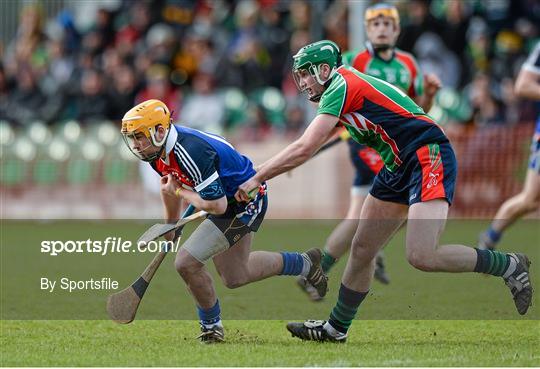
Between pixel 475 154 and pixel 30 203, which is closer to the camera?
pixel 475 154

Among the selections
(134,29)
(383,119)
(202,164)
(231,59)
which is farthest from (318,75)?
(134,29)

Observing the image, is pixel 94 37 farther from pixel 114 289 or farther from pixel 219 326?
pixel 219 326

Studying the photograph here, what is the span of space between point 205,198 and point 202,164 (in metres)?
0.19

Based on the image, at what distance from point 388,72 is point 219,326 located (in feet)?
10.4

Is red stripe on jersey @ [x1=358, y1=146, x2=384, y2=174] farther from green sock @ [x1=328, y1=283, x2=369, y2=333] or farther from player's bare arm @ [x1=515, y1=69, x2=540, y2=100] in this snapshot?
green sock @ [x1=328, y1=283, x2=369, y2=333]

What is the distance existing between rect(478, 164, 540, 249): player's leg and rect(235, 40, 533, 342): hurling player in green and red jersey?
10.8 feet

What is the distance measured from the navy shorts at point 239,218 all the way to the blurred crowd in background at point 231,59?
8.80 m

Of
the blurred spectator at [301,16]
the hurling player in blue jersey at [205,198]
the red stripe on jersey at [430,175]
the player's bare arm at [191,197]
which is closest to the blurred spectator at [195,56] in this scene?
the blurred spectator at [301,16]

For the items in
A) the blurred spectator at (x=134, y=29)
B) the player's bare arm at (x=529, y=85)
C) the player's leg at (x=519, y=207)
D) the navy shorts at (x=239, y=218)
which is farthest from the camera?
the blurred spectator at (x=134, y=29)

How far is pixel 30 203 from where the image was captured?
18188mm

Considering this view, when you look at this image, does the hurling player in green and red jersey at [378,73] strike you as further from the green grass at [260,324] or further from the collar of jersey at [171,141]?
the collar of jersey at [171,141]

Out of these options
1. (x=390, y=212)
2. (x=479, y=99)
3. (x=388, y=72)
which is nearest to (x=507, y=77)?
(x=479, y=99)

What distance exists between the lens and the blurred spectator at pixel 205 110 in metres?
16.9

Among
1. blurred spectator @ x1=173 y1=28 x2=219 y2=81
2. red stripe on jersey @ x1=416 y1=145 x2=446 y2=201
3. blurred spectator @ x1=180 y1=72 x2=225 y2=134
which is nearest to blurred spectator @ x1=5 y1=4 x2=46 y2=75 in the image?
blurred spectator @ x1=173 y1=28 x2=219 y2=81
